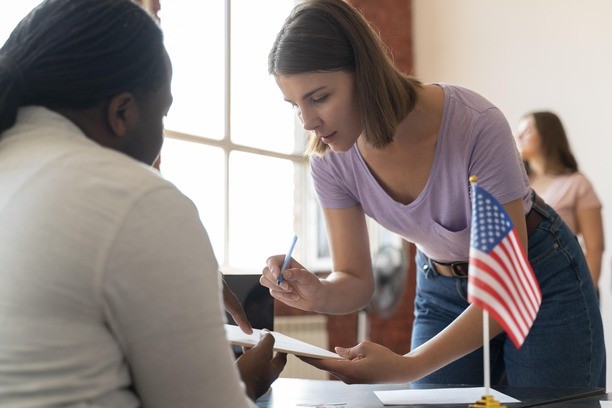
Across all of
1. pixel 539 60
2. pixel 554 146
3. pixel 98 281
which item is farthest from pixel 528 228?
pixel 539 60

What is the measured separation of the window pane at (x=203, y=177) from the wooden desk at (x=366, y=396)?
2.71 m

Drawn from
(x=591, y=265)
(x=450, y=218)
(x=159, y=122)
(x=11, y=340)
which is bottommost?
(x=591, y=265)

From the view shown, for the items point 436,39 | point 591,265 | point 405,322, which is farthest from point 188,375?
point 436,39

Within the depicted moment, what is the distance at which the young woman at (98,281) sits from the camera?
2.91ft

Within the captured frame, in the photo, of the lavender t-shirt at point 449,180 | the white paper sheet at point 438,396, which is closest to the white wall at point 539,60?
the lavender t-shirt at point 449,180

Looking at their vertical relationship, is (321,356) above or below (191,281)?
below

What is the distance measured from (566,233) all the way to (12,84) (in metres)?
1.42

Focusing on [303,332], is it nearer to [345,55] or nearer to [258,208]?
[258,208]

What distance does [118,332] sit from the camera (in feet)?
3.01

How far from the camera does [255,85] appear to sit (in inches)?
200

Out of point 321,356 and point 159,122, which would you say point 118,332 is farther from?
point 321,356

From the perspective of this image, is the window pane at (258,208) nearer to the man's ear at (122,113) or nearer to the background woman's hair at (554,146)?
the background woman's hair at (554,146)

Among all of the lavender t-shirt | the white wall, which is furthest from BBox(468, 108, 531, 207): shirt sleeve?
the white wall

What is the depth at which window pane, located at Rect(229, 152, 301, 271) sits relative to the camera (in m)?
4.84
